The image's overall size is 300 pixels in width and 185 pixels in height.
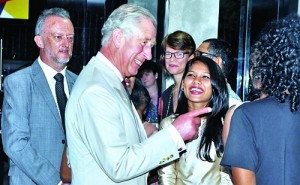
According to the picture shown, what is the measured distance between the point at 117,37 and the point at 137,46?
9 cm

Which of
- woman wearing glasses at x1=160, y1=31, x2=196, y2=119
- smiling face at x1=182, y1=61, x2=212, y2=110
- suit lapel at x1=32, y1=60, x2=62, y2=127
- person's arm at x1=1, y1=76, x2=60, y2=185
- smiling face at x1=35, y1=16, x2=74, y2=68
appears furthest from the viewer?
woman wearing glasses at x1=160, y1=31, x2=196, y2=119

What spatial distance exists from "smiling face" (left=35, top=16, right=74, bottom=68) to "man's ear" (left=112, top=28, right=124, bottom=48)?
100 centimetres

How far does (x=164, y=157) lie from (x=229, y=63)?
2.05 meters

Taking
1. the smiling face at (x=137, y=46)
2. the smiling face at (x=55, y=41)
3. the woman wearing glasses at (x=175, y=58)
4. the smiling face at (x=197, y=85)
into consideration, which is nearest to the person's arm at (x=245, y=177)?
the smiling face at (x=137, y=46)

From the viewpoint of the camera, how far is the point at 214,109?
318 centimetres

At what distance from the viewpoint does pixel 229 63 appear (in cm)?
385

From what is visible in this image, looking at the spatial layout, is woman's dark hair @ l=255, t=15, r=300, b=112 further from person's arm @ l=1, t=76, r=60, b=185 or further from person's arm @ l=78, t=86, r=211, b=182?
person's arm @ l=1, t=76, r=60, b=185

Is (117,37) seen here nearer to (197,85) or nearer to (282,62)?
(282,62)

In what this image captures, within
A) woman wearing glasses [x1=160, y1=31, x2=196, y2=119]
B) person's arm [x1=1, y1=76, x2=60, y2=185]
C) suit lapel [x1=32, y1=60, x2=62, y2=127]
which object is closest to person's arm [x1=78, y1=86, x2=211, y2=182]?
person's arm [x1=1, y1=76, x2=60, y2=185]

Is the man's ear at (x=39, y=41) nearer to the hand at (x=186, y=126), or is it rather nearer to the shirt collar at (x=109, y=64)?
the shirt collar at (x=109, y=64)

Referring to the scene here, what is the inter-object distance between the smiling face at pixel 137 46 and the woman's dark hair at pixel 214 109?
0.99 meters

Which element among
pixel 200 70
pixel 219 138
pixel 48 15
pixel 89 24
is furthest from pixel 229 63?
pixel 89 24

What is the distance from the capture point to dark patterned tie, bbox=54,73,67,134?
2936 mm

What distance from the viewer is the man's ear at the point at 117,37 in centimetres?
211
